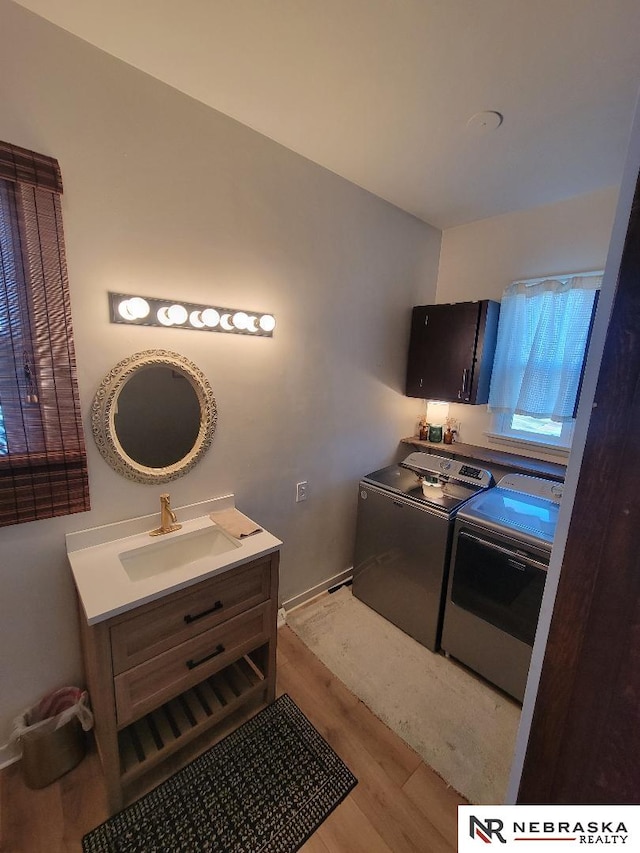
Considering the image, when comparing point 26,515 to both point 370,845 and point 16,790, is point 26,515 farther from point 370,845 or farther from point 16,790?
point 370,845

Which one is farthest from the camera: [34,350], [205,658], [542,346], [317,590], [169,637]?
[317,590]

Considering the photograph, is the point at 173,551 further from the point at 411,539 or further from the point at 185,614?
the point at 411,539

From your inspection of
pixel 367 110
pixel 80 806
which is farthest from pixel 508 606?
pixel 367 110

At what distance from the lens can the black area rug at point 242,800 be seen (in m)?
1.19

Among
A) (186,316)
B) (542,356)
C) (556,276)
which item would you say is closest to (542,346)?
(542,356)

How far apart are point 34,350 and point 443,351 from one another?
220 cm

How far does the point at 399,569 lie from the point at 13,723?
188 centimetres

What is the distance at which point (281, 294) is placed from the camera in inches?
72.8

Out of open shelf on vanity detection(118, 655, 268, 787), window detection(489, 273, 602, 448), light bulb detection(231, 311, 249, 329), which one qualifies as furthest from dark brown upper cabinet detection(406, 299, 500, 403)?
open shelf on vanity detection(118, 655, 268, 787)

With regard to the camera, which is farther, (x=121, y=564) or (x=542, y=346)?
(x=542, y=346)

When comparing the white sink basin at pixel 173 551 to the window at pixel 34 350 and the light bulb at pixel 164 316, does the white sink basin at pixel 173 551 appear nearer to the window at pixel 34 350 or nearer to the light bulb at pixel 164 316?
the window at pixel 34 350

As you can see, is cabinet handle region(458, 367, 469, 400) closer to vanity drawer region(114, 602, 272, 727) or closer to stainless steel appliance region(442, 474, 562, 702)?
stainless steel appliance region(442, 474, 562, 702)

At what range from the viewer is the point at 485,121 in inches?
57.2

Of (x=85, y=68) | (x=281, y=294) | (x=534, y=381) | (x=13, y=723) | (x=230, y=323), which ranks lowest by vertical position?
(x=13, y=723)
